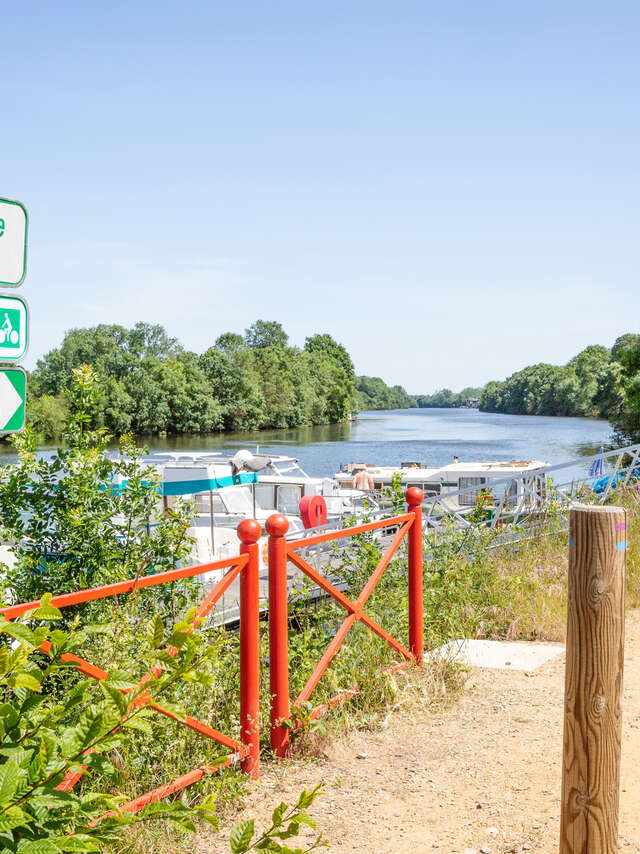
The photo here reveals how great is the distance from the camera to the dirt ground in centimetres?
351

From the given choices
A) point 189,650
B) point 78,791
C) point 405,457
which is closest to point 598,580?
point 189,650

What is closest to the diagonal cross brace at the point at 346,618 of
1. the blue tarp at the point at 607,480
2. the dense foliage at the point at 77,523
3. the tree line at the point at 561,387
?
the dense foliage at the point at 77,523

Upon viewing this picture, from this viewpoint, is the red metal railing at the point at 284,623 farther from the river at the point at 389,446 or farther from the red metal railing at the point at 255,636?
the river at the point at 389,446

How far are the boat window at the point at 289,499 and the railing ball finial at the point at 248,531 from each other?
16.1m

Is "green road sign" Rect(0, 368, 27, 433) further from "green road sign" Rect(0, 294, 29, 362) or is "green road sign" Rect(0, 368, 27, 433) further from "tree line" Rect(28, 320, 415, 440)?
"tree line" Rect(28, 320, 415, 440)

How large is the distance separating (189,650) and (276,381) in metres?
100

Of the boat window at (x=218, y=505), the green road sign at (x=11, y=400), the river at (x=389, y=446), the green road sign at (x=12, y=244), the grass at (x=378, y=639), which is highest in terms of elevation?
the green road sign at (x=12, y=244)

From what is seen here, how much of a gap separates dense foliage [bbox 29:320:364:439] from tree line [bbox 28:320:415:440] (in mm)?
102

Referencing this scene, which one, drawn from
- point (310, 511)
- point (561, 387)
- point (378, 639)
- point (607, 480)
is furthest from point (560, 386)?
point (378, 639)

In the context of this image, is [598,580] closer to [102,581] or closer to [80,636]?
[80,636]

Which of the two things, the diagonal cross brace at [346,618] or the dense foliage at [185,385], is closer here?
the diagonal cross brace at [346,618]

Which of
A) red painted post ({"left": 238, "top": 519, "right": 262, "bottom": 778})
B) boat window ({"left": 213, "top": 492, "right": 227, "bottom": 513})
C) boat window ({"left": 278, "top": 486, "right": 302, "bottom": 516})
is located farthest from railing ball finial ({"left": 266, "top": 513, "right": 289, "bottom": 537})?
boat window ({"left": 278, "top": 486, "right": 302, "bottom": 516})

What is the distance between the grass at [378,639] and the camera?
382 cm

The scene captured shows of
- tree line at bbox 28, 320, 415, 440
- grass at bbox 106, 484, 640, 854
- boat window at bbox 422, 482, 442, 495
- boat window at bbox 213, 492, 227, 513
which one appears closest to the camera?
grass at bbox 106, 484, 640, 854
